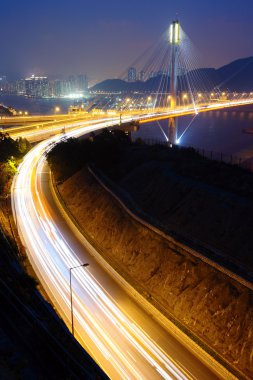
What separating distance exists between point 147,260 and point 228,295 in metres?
3.78

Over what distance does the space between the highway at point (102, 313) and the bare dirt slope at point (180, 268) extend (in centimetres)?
75

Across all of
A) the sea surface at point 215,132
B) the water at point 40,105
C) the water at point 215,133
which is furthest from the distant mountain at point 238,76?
the water at point 40,105

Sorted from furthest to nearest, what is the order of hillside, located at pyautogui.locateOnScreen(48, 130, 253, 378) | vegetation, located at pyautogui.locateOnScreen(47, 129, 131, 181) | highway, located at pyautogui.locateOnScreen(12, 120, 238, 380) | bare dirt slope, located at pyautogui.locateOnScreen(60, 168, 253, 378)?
vegetation, located at pyautogui.locateOnScreen(47, 129, 131, 181) → hillside, located at pyautogui.locateOnScreen(48, 130, 253, 378) → bare dirt slope, located at pyautogui.locateOnScreen(60, 168, 253, 378) → highway, located at pyautogui.locateOnScreen(12, 120, 238, 380)

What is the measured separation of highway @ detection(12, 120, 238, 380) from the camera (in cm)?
1005

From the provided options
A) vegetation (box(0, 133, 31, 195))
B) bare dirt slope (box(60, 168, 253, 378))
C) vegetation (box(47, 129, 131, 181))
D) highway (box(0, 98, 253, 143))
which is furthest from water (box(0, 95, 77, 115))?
bare dirt slope (box(60, 168, 253, 378))

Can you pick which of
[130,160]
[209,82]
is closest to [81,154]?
[130,160]

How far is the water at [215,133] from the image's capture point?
44.5m

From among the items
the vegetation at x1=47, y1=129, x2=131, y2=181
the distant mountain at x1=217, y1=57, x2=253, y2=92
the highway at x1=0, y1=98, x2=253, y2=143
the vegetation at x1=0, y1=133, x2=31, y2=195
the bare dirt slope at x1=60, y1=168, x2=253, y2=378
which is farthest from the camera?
the distant mountain at x1=217, y1=57, x2=253, y2=92

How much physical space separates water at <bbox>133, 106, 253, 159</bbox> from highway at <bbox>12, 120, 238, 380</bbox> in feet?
89.9

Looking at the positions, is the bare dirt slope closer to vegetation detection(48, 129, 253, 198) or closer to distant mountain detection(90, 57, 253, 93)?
vegetation detection(48, 129, 253, 198)

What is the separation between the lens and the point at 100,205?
19.6 metres

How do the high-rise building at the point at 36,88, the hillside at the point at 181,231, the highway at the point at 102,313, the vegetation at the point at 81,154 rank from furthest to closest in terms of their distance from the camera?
the high-rise building at the point at 36,88
the vegetation at the point at 81,154
the hillside at the point at 181,231
the highway at the point at 102,313

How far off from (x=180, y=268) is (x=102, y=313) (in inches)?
116

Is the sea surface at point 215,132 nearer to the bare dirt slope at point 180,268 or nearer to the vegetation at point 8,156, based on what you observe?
the vegetation at point 8,156
